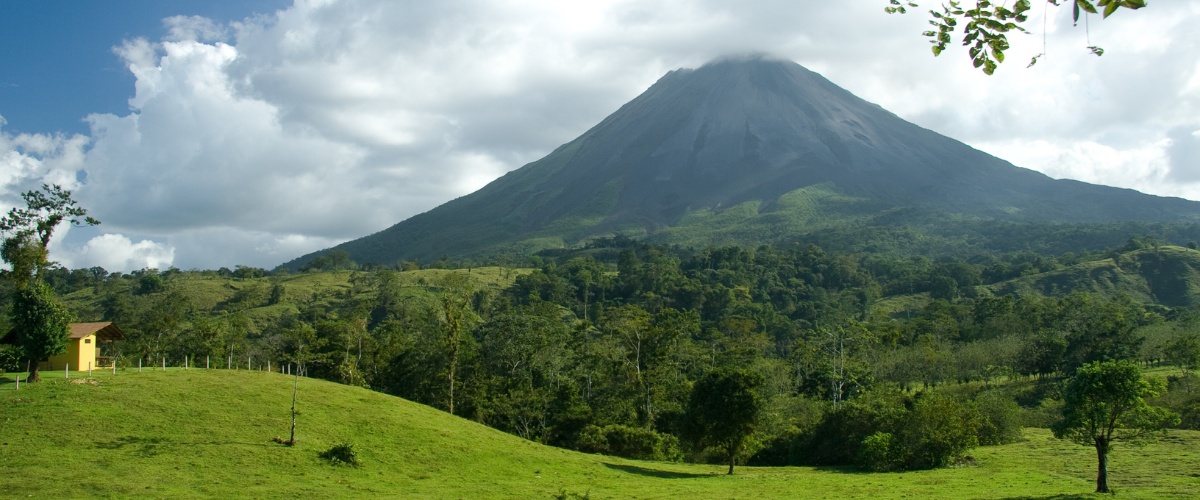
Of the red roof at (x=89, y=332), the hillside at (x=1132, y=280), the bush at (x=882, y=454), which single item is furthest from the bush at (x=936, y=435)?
the hillside at (x=1132, y=280)

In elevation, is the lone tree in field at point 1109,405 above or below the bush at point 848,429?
above

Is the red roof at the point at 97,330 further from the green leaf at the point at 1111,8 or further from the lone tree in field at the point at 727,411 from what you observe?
the green leaf at the point at 1111,8

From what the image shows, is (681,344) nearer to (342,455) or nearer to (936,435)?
(936,435)

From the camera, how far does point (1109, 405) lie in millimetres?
25562

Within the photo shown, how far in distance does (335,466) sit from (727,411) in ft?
60.7

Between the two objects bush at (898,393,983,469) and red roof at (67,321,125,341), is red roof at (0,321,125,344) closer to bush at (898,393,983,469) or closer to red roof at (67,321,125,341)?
red roof at (67,321,125,341)

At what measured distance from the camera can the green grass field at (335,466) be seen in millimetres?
23391

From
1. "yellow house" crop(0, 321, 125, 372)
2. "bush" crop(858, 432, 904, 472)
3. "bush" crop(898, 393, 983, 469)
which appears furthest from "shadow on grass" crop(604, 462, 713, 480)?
"yellow house" crop(0, 321, 125, 372)

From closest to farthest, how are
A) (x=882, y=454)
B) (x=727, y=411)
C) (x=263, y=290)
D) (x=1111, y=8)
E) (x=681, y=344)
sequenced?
(x=1111, y=8), (x=727, y=411), (x=882, y=454), (x=681, y=344), (x=263, y=290)

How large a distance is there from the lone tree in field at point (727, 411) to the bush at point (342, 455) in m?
17.2

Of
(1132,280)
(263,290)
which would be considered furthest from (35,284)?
(1132,280)

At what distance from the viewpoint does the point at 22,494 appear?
19938mm

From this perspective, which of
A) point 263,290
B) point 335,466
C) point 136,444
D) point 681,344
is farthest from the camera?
point 263,290


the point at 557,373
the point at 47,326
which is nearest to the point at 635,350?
the point at 557,373
